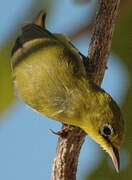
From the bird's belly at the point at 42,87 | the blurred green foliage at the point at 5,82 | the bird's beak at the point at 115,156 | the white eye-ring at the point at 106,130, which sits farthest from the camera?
the bird's belly at the point at 42,87

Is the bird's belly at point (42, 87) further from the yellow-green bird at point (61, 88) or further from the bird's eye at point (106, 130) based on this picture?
the bird's eye at point (106, 130)

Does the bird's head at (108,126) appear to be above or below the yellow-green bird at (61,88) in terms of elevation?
below

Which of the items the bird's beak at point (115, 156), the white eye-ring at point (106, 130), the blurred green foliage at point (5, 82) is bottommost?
the bird's beak at point (115, 156)

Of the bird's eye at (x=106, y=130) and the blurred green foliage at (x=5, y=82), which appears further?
the bird's eye at (x=106, y=130)

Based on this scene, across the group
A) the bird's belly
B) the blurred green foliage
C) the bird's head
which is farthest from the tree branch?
the blurred green foliage

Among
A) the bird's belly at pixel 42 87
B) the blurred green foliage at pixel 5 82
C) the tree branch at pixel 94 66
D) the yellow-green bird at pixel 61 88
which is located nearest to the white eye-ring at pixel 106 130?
the yellow-green bird at pixel 61 88

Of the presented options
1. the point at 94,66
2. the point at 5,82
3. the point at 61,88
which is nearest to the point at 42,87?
the point at 61,88

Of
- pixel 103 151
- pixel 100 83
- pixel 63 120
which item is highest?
pixel 100 83

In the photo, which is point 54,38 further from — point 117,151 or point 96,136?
point 117,151

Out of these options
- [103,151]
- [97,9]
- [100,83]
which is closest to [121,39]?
[97,9]
